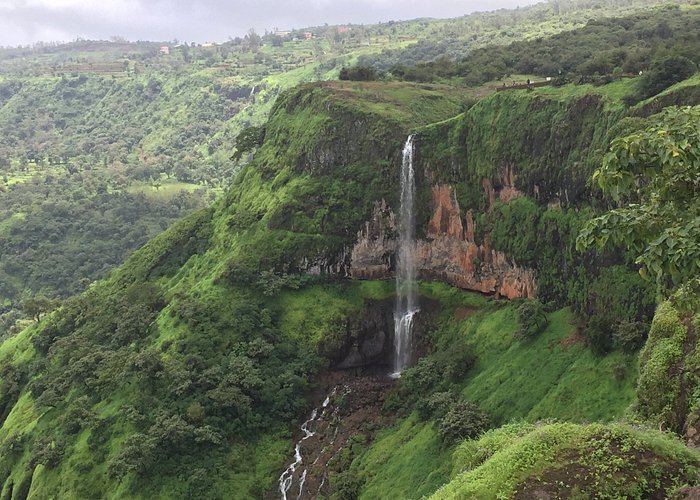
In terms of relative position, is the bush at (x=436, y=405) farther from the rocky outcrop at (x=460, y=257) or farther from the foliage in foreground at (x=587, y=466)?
the foliage in foreground at (x=587, y=466)

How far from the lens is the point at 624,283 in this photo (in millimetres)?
29047

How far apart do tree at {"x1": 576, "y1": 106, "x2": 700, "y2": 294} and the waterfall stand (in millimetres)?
33904

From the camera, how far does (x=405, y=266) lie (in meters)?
44.7

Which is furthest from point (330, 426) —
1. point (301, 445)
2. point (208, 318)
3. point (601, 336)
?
point (601, 336)

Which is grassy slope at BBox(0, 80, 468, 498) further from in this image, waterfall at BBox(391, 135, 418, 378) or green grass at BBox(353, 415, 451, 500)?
green grass at BBox(353, 415, 451, 500)

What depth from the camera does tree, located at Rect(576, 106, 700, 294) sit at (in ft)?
26.4

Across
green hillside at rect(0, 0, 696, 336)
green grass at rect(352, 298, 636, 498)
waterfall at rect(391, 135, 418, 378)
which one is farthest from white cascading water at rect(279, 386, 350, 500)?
green hillside at rect(0, 0, 696, 336)

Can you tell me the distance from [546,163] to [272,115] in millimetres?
31658

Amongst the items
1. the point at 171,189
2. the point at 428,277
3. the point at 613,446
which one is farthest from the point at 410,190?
the point at 171,189

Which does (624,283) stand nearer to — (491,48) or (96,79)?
(491,48)

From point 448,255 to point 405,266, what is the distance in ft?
11.6

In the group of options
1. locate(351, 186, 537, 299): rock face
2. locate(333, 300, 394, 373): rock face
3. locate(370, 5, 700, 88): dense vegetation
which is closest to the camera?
locate(351, 186, 537, 299): rock face

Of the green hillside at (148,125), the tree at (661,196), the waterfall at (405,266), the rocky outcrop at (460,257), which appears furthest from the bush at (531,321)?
the tree at (661,196)

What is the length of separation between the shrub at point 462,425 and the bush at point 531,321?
5682mm
